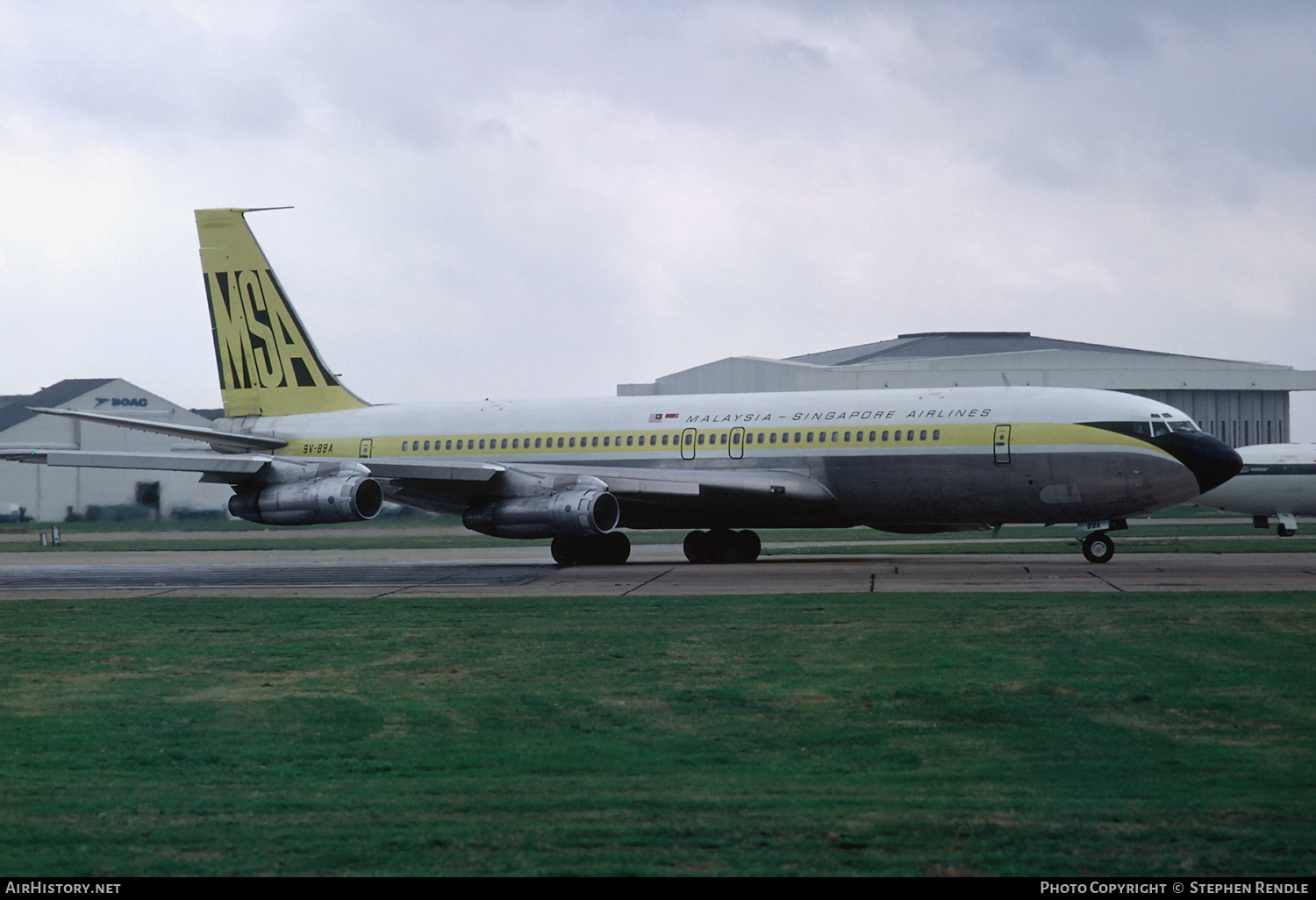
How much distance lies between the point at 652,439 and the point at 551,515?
15.1 feet

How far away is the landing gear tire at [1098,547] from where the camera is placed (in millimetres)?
28266

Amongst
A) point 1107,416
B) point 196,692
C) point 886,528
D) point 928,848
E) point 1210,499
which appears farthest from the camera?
point 1210,499

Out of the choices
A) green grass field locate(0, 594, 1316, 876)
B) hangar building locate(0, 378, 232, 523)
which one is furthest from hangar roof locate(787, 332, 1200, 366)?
green grass field locate(0, 594, 1316, 876)

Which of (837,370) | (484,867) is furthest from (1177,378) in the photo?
(484,867)

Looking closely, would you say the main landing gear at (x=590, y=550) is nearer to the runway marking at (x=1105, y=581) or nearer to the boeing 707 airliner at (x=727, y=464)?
the boeing 707 airliner at (x=727, y=464)

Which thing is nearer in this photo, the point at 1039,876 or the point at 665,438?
the point at 1039,876

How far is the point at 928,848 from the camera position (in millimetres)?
6914

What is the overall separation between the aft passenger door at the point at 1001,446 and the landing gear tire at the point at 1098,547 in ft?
8.55

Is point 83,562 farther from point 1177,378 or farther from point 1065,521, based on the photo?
point 1177,378

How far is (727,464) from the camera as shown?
1245 inches

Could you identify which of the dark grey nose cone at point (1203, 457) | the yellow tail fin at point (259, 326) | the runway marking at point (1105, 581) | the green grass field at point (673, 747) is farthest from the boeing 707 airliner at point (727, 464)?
the green grass field at point (673, 747)

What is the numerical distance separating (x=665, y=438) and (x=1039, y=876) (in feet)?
86.1

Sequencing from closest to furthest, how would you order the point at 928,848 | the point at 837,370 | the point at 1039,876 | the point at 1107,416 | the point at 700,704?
the point at 1039,876, the point at 928,848, the point at 700,704, the point at 1107,416, the point at 837,370

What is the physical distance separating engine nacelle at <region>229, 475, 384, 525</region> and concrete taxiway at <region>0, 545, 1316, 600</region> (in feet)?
4.21
